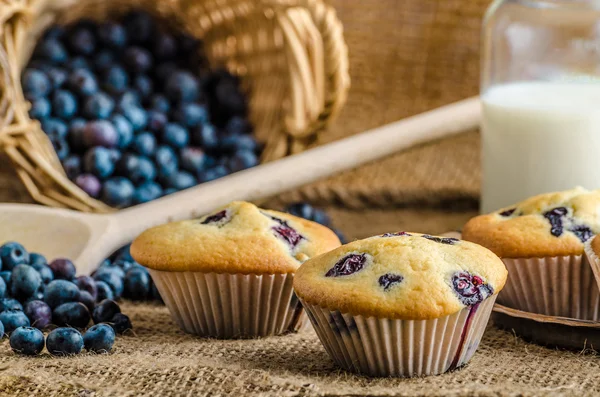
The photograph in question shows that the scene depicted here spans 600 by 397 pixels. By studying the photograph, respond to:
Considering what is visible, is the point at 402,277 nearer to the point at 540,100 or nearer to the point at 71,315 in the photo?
the point at 71,315

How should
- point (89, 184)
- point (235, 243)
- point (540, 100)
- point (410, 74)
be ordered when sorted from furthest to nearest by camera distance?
point (410, 74)
point (89, 184)
point (540, 100)
point (235, 243)

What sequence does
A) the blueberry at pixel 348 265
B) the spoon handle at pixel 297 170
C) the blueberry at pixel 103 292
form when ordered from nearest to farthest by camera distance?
the blueberry at pixel 348 265 → the blueberry at pixel 103 292 → the spoon handle at pixel 297 170

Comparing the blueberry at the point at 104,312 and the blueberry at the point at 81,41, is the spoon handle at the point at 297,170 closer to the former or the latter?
the blueberry at the point at 104,312

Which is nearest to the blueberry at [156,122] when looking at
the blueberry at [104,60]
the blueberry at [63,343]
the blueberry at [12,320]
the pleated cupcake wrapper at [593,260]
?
the blueberry at [104,60]

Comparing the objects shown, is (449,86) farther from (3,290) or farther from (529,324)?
(3,290)

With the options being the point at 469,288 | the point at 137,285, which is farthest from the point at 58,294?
the point at 469,288
